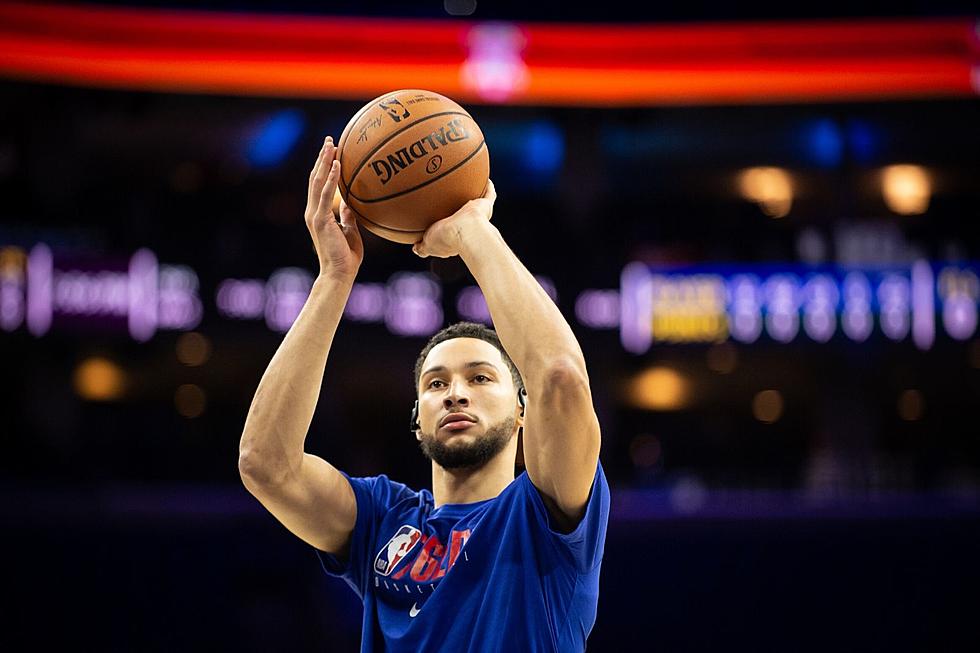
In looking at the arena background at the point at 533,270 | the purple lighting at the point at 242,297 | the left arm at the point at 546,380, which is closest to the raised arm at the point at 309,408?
the left arm at the point at 546,380

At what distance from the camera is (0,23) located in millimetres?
8367

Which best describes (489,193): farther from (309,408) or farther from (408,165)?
(309,408)

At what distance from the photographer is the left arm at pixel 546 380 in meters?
2.04

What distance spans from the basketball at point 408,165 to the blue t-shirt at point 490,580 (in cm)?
63

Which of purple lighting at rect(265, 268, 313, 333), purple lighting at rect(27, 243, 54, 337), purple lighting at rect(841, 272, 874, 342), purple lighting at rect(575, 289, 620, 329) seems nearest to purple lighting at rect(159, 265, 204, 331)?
purple lighting at rect(265, 268, 313, 333)

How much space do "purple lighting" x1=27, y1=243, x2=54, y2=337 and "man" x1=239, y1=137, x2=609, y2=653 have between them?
249 inches

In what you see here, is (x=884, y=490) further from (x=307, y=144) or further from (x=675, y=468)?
(x=307, y=144)

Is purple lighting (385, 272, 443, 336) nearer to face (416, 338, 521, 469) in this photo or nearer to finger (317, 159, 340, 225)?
face (416, 338, 521, 469)

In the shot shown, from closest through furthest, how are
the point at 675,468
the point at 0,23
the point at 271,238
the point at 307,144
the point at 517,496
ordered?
the point at 517,496 < the point at 0,23 < the point at 271,238 < the point at 307,144 < the point at 675,468

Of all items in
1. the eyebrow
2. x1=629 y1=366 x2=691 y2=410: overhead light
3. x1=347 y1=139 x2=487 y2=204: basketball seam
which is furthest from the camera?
x1=629 y1=366 x2=691 y2=410: overhead light

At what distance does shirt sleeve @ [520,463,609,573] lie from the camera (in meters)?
2.12

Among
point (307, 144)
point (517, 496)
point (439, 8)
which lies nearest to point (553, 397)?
point (517, 496)

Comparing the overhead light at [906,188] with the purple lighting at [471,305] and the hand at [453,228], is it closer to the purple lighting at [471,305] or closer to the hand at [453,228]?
the purple lighting at [471,305]

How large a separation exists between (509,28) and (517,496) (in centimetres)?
727
